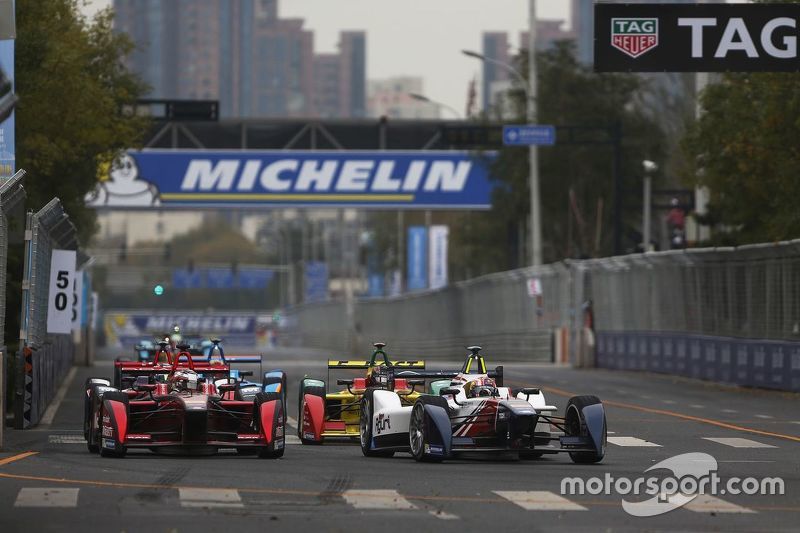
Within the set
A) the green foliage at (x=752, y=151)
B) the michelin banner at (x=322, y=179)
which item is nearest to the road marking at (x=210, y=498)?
the green foliage at (x=752, y=151)

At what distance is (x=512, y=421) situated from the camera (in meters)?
18.1

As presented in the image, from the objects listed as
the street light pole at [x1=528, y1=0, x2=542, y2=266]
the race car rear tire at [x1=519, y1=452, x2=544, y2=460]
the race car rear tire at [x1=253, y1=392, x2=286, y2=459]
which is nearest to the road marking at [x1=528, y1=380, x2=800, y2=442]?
the race car rear tire at [x1=519, y1=452, x2=544, y2=460]

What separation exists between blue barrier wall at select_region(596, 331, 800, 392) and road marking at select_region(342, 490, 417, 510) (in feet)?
64.1

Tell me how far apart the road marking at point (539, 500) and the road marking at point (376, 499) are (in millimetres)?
834

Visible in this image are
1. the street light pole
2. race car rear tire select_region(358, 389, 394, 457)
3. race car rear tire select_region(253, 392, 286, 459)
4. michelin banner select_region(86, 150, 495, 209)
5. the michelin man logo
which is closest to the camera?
race car rear tire select_region(253, 392, 286, 459)

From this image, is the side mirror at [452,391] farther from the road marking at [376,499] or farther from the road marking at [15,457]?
the road marking at [15,457]

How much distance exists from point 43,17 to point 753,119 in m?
14.3

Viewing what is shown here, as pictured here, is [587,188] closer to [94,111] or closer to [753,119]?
[753,119]

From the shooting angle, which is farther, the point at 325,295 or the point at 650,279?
the point at 325,295

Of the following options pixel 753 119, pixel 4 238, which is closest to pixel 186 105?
pixel 753 119

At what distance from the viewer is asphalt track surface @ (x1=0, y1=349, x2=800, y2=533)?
12.9m

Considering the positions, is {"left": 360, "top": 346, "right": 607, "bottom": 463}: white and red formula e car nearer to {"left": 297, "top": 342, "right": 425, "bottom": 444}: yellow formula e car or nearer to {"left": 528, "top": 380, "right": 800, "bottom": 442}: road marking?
{"left": 297, "top": 342, "right": 425, "bottom": 444}: yellow formula e car

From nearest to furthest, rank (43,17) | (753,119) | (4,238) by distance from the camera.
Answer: (4,238) → (43,17) → (753,119)

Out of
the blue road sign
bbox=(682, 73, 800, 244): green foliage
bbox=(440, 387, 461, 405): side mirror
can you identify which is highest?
the blue road sign
